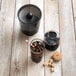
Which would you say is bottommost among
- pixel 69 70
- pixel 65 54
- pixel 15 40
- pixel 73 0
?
pixel 69 70

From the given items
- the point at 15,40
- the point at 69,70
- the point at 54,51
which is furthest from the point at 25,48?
the point at 69,70

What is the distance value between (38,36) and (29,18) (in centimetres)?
18

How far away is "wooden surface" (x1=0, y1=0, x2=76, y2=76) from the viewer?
5.01 feet

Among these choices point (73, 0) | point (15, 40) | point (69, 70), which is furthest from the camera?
point (73, 0)

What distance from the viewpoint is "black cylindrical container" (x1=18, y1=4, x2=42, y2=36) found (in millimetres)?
1544

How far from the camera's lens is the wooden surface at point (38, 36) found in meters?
1.53

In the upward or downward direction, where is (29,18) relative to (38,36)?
upward

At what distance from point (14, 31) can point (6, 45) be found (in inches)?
5.3

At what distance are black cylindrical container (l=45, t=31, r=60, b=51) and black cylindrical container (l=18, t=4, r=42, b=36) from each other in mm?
118

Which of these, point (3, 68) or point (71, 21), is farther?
point (71, 21)

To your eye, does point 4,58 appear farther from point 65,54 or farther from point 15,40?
point 65,54

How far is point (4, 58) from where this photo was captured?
1567 millimetres

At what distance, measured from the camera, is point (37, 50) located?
58.1 inches

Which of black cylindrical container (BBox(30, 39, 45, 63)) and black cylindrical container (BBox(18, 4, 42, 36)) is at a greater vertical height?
black cylindrical container (BBox(18, 4, 42, 36))
